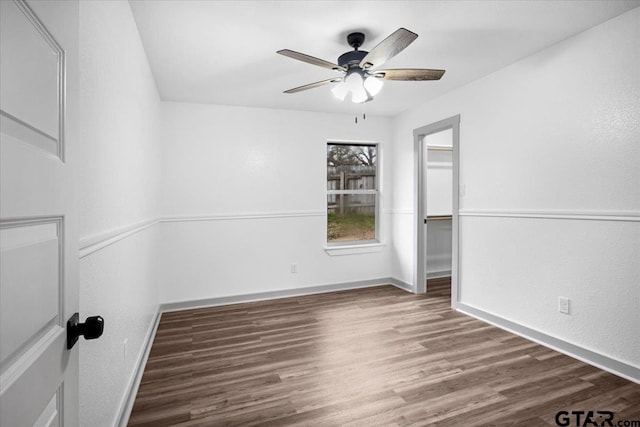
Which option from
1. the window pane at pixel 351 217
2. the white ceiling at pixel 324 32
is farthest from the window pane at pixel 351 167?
the white ceiling at pixel 324 32

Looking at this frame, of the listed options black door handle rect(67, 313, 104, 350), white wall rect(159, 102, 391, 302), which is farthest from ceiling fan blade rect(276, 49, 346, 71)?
white wall rect(159, 102, 391, 302)

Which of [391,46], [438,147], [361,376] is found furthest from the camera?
[438,147]

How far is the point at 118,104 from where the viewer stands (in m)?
1.72

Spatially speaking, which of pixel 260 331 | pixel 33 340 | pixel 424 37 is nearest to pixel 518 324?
pixel 260 331

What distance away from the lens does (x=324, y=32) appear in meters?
2.30

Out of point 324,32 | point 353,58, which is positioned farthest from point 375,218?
point 324,32

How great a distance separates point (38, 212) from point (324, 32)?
7.21 feet

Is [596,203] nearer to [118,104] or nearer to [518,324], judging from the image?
[518,324]

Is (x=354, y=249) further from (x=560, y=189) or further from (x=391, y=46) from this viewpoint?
(x=391, y=46)

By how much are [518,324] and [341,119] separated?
10.3 feet

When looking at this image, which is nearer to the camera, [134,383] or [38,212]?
[38,212]

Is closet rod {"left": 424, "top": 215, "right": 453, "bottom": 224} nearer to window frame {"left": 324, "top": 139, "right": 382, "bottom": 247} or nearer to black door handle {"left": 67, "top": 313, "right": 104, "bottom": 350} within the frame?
window frame {"left": 324, "top": 139, "right": 382, "bottom": 247}

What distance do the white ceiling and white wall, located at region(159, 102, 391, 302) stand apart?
0.73 metres

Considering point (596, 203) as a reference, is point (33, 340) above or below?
below
